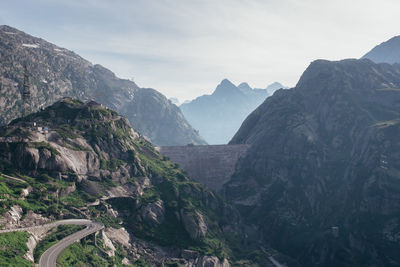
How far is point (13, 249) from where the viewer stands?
128 m

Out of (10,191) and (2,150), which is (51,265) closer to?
(10,191)

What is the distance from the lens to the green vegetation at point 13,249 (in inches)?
4692

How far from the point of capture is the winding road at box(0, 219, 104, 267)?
13200 centimetres

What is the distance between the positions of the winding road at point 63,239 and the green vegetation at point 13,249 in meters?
5.58

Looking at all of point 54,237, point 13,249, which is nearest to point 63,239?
point 54,237

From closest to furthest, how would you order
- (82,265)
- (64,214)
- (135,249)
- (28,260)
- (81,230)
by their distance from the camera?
1. (28,260)
2. (82,265)
3. (81,230)
4. (64,214)
5. (135,249)

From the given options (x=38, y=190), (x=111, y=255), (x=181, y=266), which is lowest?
(x=181, y=266)

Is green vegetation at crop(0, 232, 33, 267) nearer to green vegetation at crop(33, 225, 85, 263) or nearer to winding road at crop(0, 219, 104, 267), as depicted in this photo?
green vegetation at crop(33, 225, 85, 263)

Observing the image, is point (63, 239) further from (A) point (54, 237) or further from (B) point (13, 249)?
(B) point (13, 249)

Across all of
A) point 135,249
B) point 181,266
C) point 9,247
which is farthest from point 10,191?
point 181,266

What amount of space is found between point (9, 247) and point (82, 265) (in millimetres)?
27271

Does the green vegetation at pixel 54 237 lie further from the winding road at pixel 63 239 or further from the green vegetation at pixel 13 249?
the green vegetation at pixel 13 249

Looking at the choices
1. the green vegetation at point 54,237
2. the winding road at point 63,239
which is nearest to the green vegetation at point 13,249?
the green vegetation at point 54,237

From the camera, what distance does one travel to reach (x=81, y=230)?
168250mm
